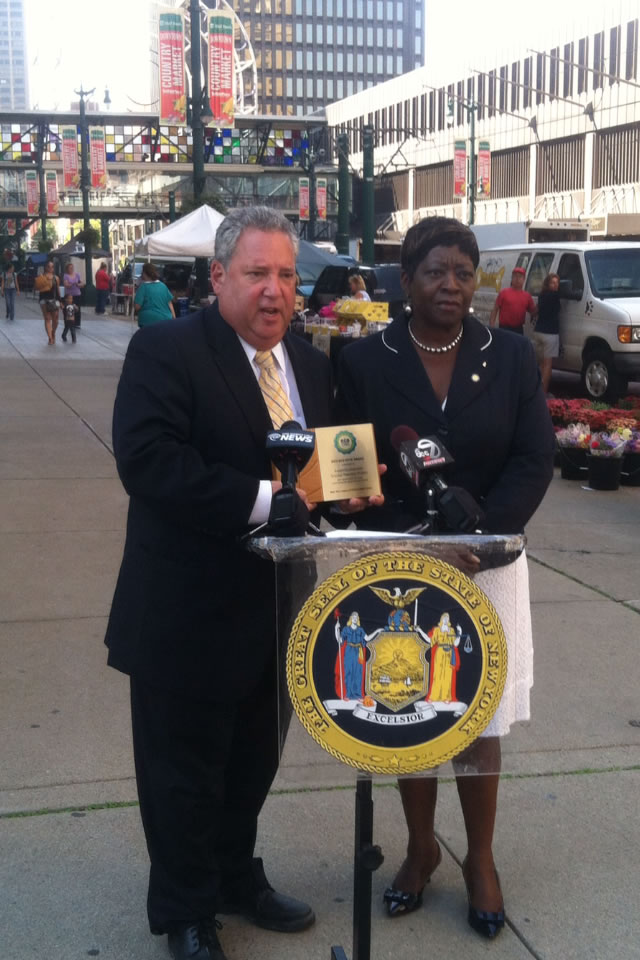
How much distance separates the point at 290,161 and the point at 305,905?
60.4 meters

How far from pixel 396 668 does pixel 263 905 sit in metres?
1.20

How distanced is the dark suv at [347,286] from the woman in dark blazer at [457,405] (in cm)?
1558

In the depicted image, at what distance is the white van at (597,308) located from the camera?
49.4ft

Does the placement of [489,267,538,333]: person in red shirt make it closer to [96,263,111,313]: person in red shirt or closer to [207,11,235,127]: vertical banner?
[207,11,235,127]: vertical banner

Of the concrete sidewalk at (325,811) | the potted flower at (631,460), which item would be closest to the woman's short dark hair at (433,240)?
the concrete sidewalk at (325,811)

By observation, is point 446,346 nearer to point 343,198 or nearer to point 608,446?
point 608,446

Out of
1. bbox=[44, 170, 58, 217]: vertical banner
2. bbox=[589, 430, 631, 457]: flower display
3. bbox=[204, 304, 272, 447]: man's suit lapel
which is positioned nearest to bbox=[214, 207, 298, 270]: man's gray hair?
bbox=[204, 304, 272, 447]: man's suit lapel

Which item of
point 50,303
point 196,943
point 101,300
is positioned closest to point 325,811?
point 196,943

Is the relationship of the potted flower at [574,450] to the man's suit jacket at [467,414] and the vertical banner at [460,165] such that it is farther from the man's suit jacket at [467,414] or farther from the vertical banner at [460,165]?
the vertical banner at [460,165]

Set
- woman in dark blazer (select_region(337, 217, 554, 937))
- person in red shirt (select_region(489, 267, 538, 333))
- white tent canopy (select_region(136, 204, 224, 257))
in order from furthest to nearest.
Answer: white tent canopy (select_region(136, 204, 224, 257)) → person in red shirt (select_region(489, 267, 538, 333)) → woman in dark blazer (select_region(337, 217, 554, 937))

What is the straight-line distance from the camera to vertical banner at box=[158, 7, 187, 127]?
26141 millimetres

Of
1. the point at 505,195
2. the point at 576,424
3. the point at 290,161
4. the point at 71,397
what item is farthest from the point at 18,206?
the point at 576,424

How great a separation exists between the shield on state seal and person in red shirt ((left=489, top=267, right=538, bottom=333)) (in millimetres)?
14611

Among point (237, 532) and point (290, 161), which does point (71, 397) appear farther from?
point (290, 161)
